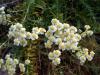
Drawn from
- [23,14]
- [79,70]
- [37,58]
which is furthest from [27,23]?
[79,70]

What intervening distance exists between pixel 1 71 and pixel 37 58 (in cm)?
23

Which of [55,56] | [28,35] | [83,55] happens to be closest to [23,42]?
[28,35]

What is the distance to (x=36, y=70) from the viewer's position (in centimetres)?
187

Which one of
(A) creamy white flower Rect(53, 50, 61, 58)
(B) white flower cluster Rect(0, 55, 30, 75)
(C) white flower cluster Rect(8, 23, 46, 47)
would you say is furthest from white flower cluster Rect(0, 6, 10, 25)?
(A) creamy white flower Rect(53, 50, 61, 58)

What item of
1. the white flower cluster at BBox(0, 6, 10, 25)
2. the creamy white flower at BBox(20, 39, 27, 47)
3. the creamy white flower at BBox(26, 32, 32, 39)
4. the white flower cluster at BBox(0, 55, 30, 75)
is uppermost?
the white flower cluster at BBox(0, 6, 10, 25)

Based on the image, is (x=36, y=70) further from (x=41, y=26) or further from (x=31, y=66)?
(x=41, y=26)

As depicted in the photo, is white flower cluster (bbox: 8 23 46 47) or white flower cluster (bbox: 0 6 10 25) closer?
white flower cluster (bbox: 8 23 46 47)

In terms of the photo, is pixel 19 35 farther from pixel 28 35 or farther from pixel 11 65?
pixel 11 65

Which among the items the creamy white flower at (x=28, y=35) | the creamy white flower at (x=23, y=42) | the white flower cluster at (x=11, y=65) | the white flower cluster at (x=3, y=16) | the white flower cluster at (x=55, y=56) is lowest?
the white flower cluster at (x=11, y=65)

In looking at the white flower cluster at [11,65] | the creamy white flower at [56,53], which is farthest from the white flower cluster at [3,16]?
the creamy white flower at [56,53]

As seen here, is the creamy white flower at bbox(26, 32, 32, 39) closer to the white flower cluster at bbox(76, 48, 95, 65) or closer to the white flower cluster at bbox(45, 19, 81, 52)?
the white flower cluster at bbox(45, 19, 81, 52)

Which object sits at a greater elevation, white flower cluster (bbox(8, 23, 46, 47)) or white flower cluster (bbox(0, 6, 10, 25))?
white flower cluster (bbox(0, 6, 10, 25))

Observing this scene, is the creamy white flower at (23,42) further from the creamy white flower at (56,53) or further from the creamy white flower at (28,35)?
the creamy white flower at (56,53)

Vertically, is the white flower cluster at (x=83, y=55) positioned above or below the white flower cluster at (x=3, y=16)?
below
